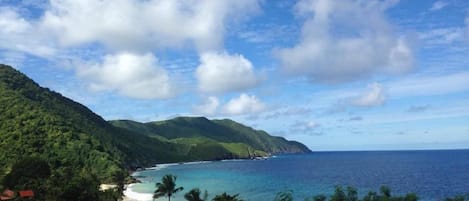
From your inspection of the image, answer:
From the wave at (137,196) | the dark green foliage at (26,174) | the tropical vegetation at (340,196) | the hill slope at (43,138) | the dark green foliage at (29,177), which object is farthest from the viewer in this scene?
the hill slope at (43,138)

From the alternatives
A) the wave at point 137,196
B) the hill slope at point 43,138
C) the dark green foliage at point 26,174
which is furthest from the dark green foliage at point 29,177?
the hill slope at point 43,138

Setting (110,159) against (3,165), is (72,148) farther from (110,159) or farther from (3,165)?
(3,165)

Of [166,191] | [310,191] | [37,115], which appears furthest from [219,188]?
[37,115]

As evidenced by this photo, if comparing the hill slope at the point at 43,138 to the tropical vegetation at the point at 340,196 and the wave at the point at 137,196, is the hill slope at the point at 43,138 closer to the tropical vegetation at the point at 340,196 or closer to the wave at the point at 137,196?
the wave at the point at 137,196

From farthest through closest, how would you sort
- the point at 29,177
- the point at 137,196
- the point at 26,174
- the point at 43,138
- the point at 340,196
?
the point at 43,138, the point at 137,196, the point at 26,174, the point at 29,177, the point at 340,196

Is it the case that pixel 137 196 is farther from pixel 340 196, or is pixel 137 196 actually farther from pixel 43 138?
pixel 340 196

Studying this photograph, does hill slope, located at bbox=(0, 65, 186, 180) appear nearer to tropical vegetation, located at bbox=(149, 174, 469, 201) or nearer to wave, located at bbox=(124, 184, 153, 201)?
wave, located at bbox=(124, 184, 153, 201)

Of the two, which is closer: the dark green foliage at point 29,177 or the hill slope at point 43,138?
the dark green foliage at point 29,177

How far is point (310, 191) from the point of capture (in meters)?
121

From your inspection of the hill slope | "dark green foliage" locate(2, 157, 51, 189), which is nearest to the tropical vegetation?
"dark green foliage" locate(2, 157, 51, 189)

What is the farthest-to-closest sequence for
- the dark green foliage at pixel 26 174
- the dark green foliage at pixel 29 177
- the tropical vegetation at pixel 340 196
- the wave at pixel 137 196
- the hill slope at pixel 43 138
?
the hill slope at pixel 43 138 < the wave at pixel 137 196 < the dark green foliage at pixel 26 174 < the dark green foliage at pixel 29 177 < the tropical vegetation at pixel 340 196

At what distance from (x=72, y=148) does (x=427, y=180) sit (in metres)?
110

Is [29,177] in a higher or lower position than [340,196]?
higher

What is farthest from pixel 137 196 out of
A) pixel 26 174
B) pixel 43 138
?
pixel 43 138
